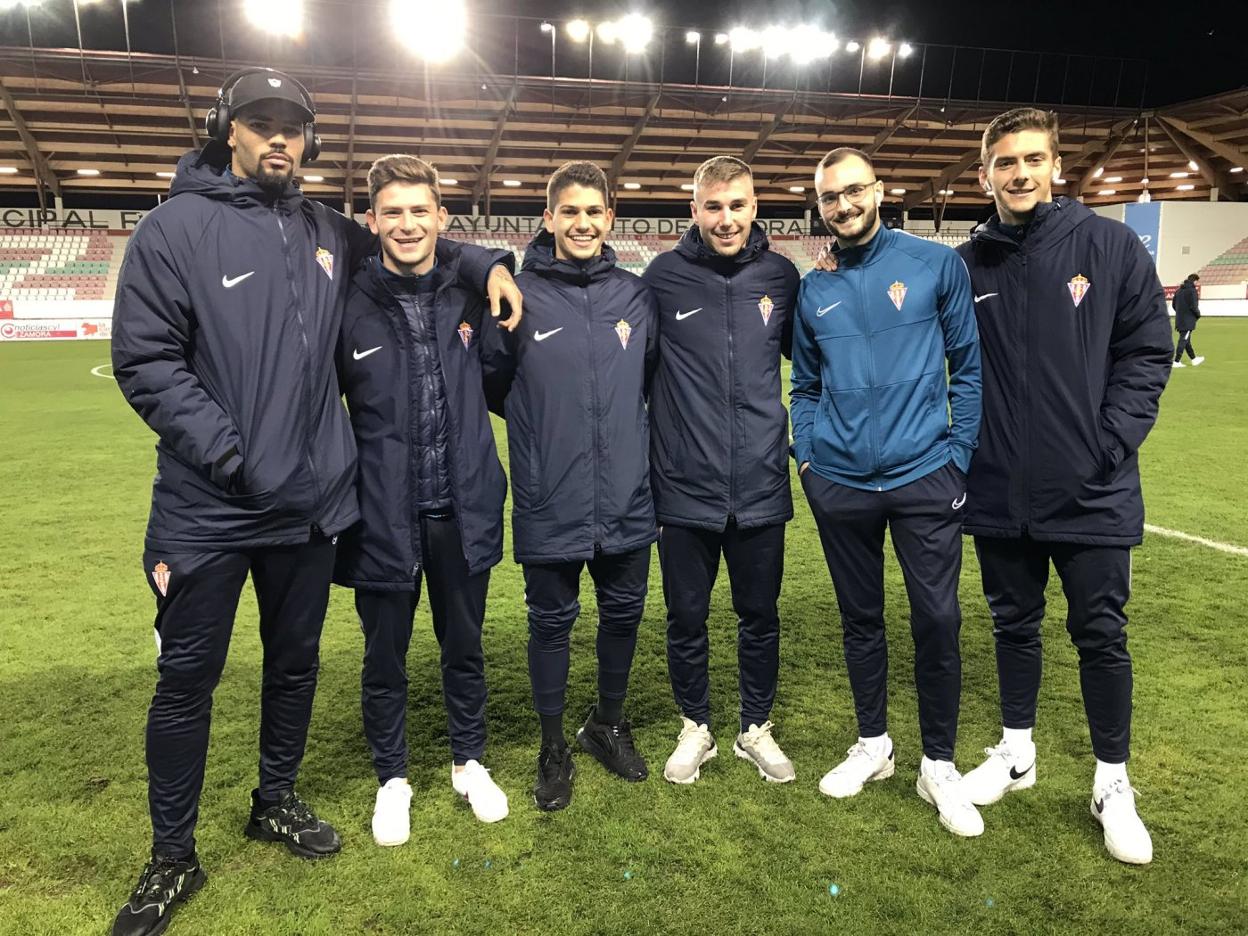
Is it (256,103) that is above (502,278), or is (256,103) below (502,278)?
above

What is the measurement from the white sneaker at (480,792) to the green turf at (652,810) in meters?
0.05

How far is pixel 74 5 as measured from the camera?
22.1m

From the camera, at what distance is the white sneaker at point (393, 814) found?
270 cm

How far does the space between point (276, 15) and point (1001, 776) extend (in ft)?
86.8

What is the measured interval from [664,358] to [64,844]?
2.43 meters

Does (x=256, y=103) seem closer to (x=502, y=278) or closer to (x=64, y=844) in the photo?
(x=502, y=278)

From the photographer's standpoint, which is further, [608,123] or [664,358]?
[608,123]

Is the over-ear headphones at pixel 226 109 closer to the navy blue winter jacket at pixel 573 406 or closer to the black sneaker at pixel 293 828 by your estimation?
the navy blue winter jacket at pixel 573 406

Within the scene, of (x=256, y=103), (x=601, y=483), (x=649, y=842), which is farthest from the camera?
(x=601, y=483)

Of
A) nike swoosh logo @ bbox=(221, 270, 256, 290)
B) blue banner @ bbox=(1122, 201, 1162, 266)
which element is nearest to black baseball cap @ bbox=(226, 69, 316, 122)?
nike swoosh logo @ bbox=(221, 270, 256, 290)

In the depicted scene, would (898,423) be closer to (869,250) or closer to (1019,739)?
(869,250)

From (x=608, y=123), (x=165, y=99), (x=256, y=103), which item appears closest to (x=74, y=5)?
(x=165, y=99)

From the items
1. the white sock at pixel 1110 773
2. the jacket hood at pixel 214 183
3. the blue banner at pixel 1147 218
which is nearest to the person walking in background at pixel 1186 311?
the white sock at pixel 1110 773

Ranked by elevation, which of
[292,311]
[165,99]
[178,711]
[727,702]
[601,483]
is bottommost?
[727,702]
